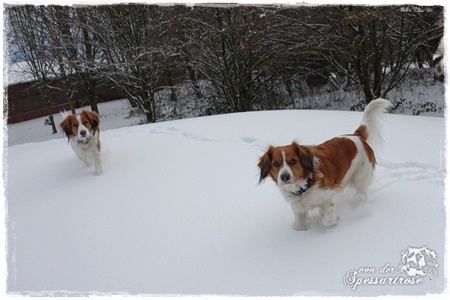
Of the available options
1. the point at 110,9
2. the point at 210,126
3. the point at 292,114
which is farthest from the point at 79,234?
the point at 110,9

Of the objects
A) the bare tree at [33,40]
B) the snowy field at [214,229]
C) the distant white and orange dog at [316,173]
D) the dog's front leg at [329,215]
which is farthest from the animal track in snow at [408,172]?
the bare tree at [33,40]

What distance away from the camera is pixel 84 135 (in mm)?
4906

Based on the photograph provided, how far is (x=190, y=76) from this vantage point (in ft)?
43.3

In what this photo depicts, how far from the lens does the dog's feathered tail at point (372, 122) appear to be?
3.49m

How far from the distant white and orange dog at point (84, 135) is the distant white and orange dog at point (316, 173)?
2.91 metres

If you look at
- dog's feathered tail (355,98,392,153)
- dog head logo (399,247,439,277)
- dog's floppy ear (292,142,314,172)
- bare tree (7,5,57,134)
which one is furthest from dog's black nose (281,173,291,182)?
bare tree (7,5,57,134)

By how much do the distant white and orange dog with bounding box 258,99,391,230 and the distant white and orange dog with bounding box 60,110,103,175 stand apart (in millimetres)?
2911

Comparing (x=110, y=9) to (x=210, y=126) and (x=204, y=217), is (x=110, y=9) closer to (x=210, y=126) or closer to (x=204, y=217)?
(x=210, y=126)

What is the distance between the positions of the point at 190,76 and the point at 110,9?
11.1 feet

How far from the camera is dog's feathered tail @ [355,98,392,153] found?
3495mm

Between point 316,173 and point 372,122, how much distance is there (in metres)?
1.18

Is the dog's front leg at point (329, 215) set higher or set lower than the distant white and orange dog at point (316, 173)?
lower

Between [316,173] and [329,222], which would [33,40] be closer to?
[316,173]

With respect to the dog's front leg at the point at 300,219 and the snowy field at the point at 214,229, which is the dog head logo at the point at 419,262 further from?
the dog's front leg at the point at 300,219
